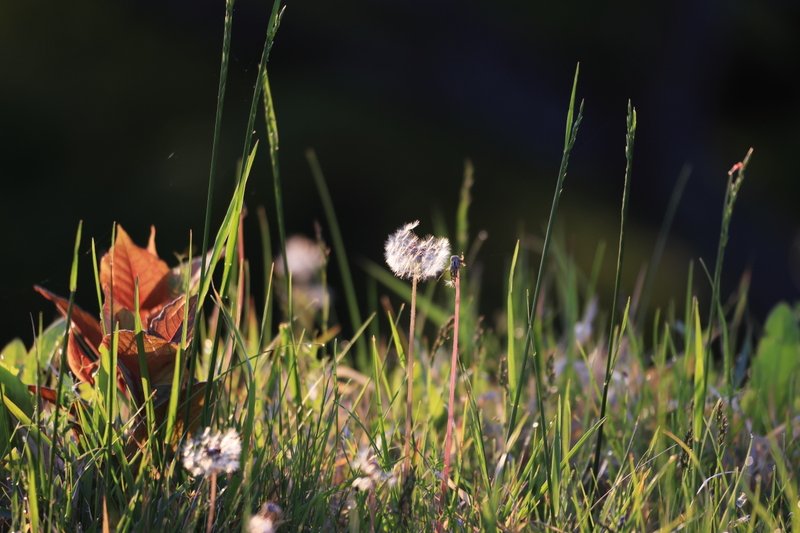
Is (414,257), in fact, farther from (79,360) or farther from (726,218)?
(79,360)

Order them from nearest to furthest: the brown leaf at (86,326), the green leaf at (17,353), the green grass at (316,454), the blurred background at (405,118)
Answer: the green grass at (316,454) < the brown leaf at (86,326) < the green leaf at (17,353) < the blurred background at (405,118)

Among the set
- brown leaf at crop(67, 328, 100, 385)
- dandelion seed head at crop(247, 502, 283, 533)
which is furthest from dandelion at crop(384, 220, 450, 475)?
brown leaf at crop(67, 328, 100, 385)

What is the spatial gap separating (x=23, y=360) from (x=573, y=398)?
821mm

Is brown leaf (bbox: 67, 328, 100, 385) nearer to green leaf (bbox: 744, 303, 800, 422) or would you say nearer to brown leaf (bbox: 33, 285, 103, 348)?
brown leaf (bbox: 33, 285, 103, 348)

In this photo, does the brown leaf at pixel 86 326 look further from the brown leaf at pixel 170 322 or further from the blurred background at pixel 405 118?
the blurred background at pixel 405 118

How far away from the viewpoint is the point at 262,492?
0.98 m

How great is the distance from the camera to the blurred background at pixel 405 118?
19.3 feet

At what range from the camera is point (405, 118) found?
23.8 feet

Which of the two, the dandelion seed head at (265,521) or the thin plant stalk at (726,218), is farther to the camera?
the thin plant stalk at (726,218)

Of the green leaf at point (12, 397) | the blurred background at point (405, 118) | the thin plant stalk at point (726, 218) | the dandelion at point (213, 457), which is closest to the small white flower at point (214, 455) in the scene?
the dandelion at point (213, 457)

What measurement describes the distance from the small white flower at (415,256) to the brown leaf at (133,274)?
0.36m

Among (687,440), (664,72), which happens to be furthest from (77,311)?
(664,72)

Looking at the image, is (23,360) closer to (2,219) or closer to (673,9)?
(2,219)

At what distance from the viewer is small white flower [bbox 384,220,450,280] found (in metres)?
0.93
